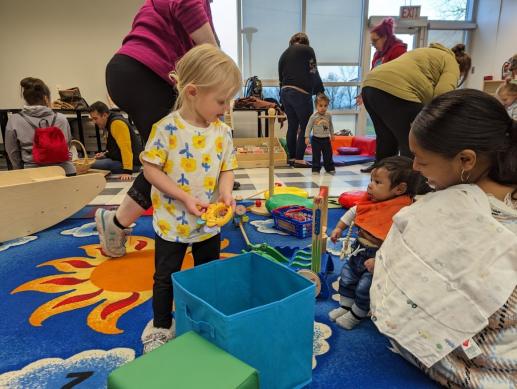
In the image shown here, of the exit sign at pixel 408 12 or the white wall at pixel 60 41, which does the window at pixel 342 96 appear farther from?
the white wall at pixel 60 41

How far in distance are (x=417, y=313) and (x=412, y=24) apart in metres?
5.66

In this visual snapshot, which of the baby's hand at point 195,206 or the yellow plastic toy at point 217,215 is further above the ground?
the baby's hand at point 195,206

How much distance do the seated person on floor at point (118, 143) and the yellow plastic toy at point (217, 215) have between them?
2456 mm

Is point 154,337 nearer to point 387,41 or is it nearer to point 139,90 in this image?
point 139,90

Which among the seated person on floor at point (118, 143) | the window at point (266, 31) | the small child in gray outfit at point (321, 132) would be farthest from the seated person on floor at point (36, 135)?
the window at point (266, 31)

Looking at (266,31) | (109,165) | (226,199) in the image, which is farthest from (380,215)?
(266,31)

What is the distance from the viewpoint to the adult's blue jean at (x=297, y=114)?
11.8 feet

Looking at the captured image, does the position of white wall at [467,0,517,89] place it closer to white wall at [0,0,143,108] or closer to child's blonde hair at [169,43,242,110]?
white wall at [0,0,143,108]

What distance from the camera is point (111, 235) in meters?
1.45

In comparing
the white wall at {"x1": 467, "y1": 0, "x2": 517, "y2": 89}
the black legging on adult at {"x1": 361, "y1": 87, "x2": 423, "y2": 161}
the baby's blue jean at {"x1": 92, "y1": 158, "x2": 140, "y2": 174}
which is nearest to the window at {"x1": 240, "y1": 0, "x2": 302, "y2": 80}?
the baby's blue jean at {"x1": 92, "y1": 158, "x2": 140, "y2": 174}

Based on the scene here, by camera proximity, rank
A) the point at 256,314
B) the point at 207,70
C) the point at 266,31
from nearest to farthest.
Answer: the point at 256,314 < the point at 207,70 < the point at 266,31

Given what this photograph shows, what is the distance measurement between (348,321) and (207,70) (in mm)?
737

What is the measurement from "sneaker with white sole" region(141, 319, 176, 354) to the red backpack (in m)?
1.62

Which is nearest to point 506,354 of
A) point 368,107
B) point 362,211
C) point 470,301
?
point 470,301
